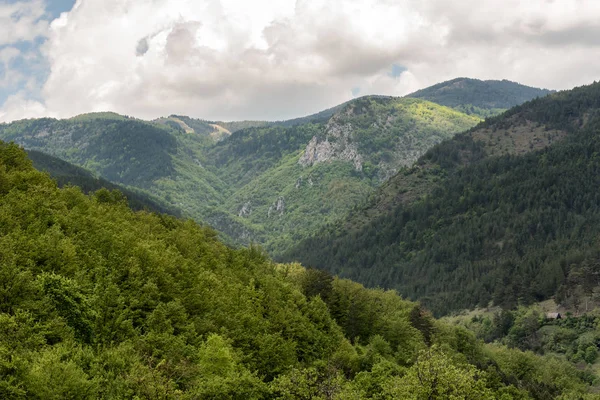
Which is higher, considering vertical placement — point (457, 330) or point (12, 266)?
point (12, 266)

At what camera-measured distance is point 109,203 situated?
12156 centimetres

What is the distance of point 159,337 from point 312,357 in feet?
128

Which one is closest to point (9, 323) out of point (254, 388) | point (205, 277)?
point (254, 388)

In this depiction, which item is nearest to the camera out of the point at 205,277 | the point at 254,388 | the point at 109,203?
the point at 254,388

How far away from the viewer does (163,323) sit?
69.2 m

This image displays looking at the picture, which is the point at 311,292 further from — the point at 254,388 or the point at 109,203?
the point at 254,388

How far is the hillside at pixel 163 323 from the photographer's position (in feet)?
163

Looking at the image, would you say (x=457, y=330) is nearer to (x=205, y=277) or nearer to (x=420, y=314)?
(x=420, y=314)

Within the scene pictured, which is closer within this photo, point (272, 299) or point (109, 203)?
point (272, 299)

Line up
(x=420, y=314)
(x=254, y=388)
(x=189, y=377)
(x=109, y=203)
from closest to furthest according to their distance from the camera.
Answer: (x=189, y=377) → (x=254, y=388) → (x=109, y=203) → (x=420, y=314)

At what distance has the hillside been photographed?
163 ft

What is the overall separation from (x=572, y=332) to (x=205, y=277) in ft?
479

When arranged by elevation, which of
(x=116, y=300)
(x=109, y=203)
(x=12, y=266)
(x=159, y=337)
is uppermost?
(x=109, y=203)

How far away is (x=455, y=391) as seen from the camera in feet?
196
